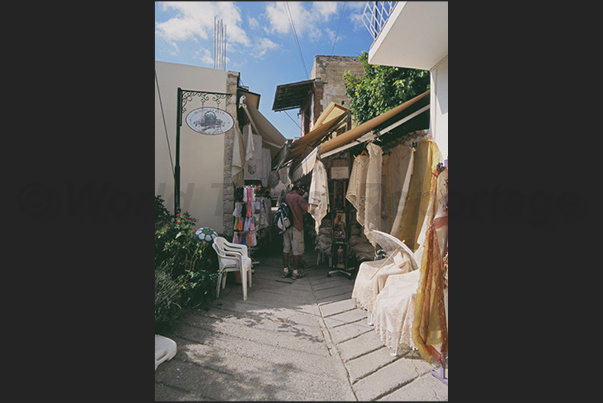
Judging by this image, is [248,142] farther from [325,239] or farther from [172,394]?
[172,394]

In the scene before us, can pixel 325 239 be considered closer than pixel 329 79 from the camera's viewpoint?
Yes

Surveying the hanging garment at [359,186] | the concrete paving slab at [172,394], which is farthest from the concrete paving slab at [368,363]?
the hanging garment at [359,186]

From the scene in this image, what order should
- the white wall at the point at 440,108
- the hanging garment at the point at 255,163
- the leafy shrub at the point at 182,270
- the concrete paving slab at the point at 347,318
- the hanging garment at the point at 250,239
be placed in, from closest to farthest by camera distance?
1. the white wall at the point at 440,108
2. the leafy shrub at the point at 182,270
3. the concrete paving slab at the point at 347,318
4. the hanging garment at the point at 250,239
5. the hanging garment at the point at 255,163

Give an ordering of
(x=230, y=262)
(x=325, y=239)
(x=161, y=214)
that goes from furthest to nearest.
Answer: (x=325, y=239), (x=161, y=214), (x=230, y=262)

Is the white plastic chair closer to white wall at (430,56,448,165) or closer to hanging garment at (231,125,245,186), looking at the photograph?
hanging garment at (231,125,245,186)

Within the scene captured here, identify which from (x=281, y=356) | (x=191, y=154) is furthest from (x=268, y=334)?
(x=191, y=154)

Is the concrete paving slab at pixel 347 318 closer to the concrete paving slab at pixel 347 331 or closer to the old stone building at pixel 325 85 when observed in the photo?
the concrete paving slab at pixel 347 331

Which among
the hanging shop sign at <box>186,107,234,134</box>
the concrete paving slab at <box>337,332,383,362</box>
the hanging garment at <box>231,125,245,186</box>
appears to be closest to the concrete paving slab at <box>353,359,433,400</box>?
the concrete paving slab at <box>337,332,383,362</box>

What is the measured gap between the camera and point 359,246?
16.2 ft

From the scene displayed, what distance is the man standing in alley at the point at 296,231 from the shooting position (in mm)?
4539

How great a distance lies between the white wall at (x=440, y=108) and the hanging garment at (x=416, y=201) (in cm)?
41

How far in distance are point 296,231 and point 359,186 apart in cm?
136
